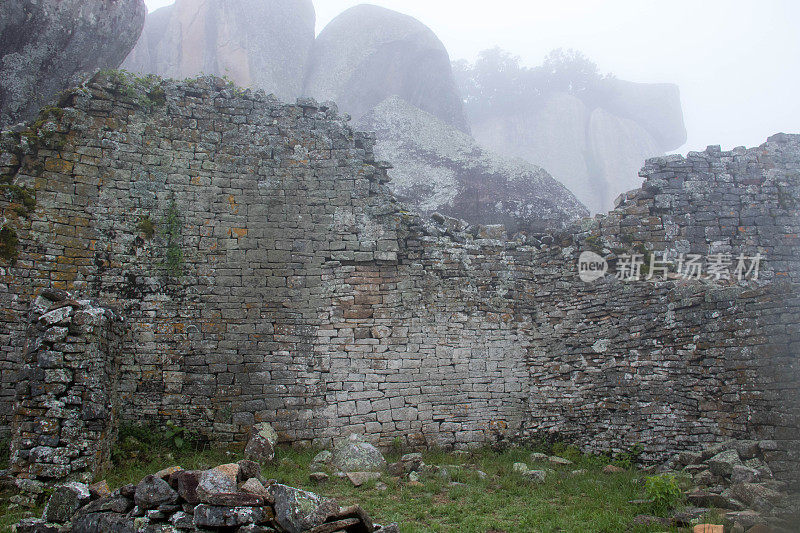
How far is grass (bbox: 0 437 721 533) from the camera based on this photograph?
7.25 metres

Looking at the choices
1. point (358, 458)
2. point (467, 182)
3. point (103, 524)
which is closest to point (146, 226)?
point (358, 458)

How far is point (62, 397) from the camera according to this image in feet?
→ 26.3

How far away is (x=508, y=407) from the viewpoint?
1161 cm

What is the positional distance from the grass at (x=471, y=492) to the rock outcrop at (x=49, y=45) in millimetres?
8479

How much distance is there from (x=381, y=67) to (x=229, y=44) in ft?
23.4

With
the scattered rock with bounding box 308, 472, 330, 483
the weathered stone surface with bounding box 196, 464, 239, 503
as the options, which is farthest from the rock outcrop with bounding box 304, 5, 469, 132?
the weathered stone surface with bounding box 196, 464, 239, 503

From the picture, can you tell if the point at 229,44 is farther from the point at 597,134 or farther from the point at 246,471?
the point at 246,471

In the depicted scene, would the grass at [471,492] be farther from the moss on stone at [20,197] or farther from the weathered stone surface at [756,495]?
the moss on stone at [20,197]

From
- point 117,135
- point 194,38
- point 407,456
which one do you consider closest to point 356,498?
point 407,456

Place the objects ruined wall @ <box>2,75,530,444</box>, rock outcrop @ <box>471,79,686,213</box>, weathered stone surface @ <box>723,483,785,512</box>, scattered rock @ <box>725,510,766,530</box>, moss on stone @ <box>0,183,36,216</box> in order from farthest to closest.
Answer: rock outcrop @ <box>471,79,686,213</box> → ruined wall @ <box>2,75,530,444</box> → moss on stone @ <box>0,183,36,216</box> → weathered stone surface @ <box>723,483,785,512</box> → scattered rock @ <box>725,510,766,530</box>

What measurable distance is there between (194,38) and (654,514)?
2705cm

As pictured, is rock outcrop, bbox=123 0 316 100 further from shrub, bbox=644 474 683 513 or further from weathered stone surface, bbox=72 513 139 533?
shrub, bbox=644 474 683 513

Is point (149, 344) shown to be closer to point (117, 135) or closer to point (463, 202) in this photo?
point (117, 135)

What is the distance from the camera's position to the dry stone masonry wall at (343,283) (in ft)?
33.0
